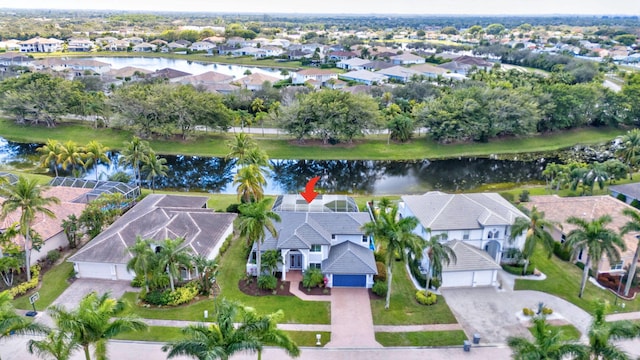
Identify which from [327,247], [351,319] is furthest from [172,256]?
[351,319]

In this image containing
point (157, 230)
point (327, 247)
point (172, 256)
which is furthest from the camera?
point (157, 230)

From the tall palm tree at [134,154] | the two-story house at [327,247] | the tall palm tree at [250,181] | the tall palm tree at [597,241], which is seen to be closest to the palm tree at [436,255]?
the two-story house at [327,247]

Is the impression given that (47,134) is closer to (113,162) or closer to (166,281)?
(113,162)

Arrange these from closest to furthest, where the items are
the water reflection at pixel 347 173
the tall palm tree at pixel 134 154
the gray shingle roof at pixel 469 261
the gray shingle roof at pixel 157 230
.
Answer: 1. the gray shingle roof at pixel 469 261
2. the gray shingle roof at pixel 157 230
3. the tall palm tree at pixel 134 154
4. the water reflection at pixel 347 173

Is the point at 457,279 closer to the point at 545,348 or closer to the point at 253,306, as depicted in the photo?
the point at 545,348

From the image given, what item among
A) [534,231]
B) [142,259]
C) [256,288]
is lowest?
[256,288]

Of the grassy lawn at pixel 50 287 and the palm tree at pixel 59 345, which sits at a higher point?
the palm tree at pixel 59 345

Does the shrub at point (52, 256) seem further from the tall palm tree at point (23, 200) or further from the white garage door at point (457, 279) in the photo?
the white garage door at point (457, 279)

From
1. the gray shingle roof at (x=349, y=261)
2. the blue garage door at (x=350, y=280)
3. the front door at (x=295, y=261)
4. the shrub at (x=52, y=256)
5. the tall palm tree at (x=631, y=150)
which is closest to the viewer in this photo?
the gray shingle roof at (x=349, y=261)
